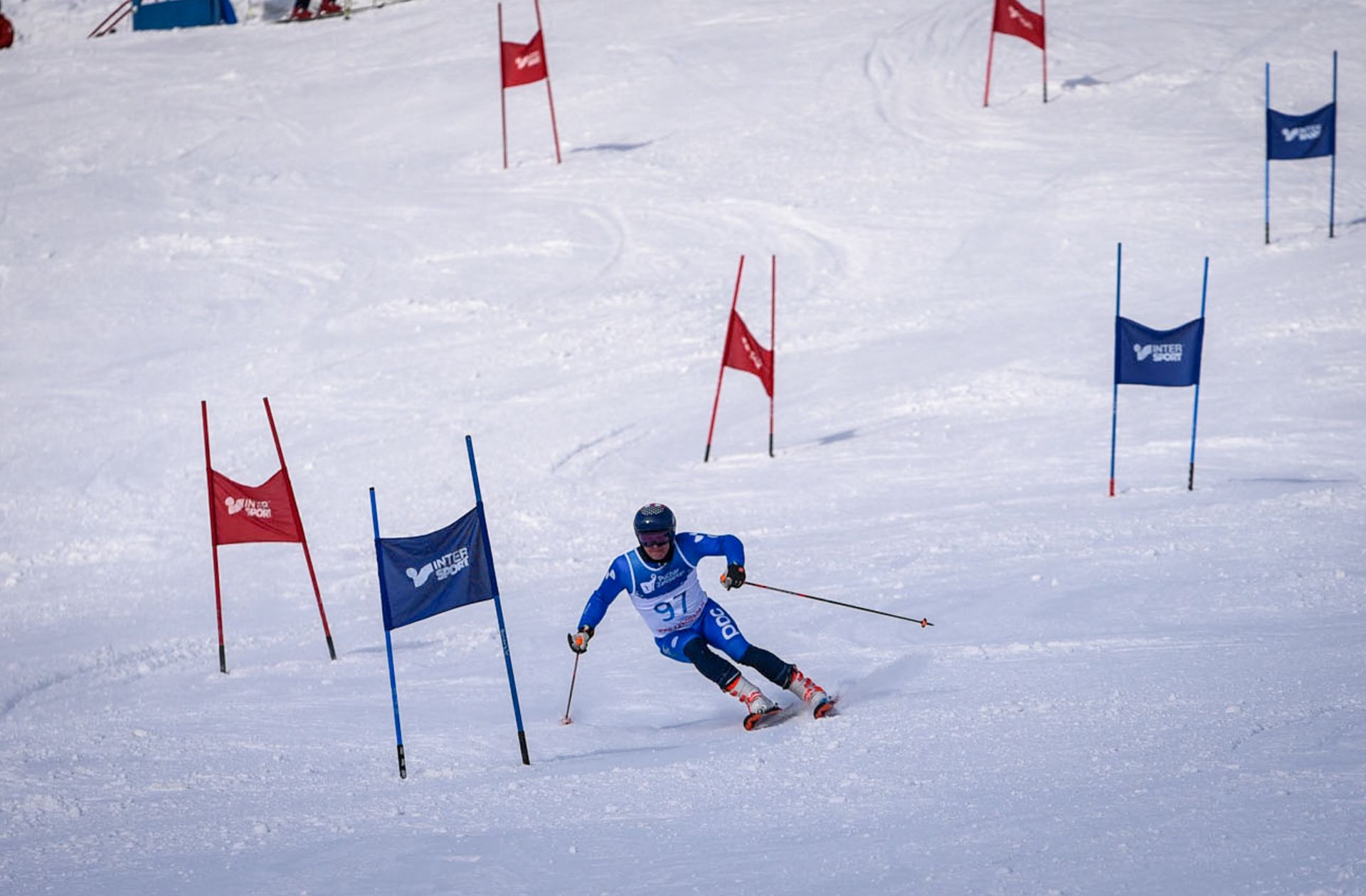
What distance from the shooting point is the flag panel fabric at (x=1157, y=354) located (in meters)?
10.4

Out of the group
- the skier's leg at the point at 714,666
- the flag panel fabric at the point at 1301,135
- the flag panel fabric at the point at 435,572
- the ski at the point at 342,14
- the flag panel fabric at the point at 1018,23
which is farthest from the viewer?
the ski at the point at 342,14

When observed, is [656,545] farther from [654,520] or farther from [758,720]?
[758,720]

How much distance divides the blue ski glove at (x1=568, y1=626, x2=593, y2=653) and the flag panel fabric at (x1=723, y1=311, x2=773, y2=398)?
223 inches

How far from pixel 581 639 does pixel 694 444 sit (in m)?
6.29

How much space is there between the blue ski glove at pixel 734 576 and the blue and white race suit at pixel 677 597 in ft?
0.42

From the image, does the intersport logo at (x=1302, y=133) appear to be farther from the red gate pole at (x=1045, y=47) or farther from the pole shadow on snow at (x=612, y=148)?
the pole shadow on snow at (x=612, y=148)

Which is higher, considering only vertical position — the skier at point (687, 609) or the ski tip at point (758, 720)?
the skier at point (687, 609)

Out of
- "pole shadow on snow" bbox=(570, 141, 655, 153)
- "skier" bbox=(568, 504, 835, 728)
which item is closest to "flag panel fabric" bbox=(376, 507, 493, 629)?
"skier" bbox=(568, 504, 835, 728)

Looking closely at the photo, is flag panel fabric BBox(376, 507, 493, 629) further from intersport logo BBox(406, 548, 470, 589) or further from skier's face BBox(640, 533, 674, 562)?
skier's face BBox(640, 533, 674, 562)

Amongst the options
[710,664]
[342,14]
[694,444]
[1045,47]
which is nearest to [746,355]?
[694,444]

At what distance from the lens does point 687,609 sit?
7496 millimetres

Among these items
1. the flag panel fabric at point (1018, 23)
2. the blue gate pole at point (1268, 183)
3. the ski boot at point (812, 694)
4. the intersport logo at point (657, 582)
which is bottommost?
the ski boot at point (812, 694)

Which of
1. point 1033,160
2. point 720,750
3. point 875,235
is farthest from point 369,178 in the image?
point 720,750

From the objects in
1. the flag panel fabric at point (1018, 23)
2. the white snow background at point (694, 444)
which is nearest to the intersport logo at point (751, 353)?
the white snow background at point (694, 444)
